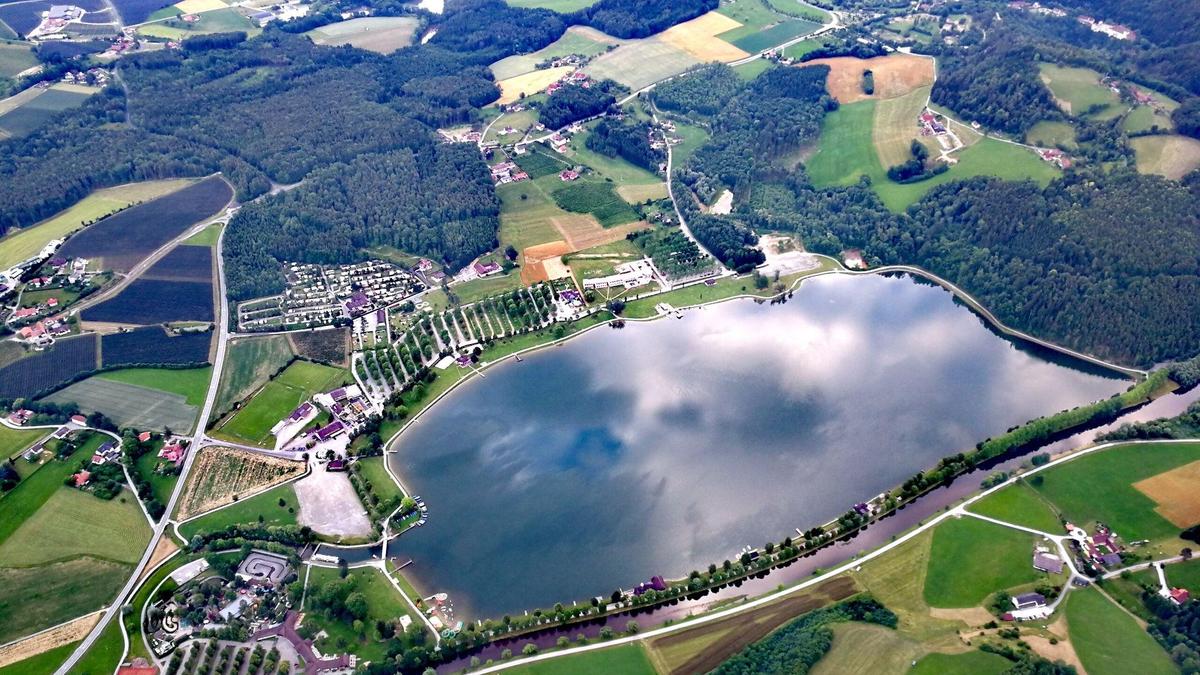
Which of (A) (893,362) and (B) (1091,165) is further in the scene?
(B) (1091,165)

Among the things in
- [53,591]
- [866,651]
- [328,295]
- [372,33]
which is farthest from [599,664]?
[372,33]

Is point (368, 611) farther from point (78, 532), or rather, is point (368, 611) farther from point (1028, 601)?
point (1028, 601)

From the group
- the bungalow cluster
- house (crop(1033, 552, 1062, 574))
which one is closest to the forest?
the bungalow cluster

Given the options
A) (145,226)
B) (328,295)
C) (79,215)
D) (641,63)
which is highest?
(641,63)

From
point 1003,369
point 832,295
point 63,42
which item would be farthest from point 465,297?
Answer: point 63,42

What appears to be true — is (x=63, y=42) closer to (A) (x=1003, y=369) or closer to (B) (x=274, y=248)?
(B) (x=274, y=248)

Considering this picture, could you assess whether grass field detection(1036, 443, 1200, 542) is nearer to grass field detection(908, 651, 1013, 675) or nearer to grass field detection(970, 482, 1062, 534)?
grass field detection(970, 482, 1062, 534)
